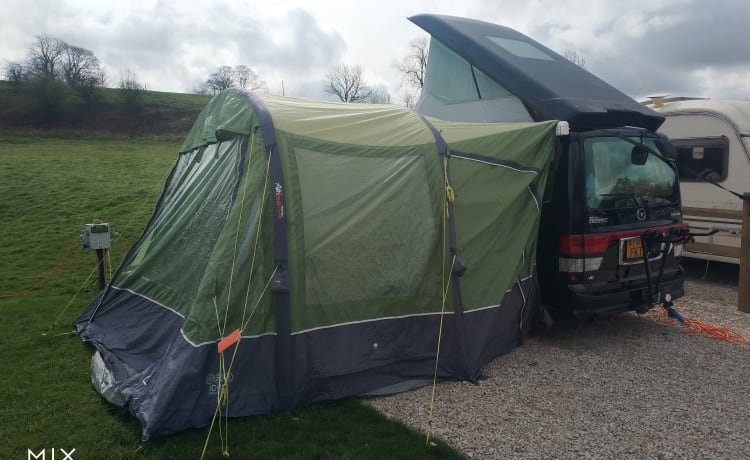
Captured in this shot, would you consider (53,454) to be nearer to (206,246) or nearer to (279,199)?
(206,246)

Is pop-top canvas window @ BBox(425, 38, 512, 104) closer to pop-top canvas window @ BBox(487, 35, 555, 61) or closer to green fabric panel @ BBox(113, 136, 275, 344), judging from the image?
pop-top canvas window @ BBox(487, 35, 555, 61)

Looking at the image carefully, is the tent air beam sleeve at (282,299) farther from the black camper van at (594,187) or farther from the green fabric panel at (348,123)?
the black camper van at (594,187)

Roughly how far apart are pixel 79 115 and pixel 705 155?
125 ft

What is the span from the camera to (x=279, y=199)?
4.02m

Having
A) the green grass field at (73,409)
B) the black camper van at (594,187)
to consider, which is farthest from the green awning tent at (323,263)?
the black camper van at (594,187)

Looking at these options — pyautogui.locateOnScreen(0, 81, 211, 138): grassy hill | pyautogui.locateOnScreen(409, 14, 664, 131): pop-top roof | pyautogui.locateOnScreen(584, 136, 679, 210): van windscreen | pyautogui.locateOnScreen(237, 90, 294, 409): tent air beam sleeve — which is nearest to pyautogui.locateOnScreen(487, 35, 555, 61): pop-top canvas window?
pyautogui.locateOnScreen(409, 14, 664, 131): pop-top roof

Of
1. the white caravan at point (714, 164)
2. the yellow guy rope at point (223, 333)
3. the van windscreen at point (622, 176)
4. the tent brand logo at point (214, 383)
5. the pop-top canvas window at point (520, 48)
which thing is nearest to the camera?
the yellow guy rope at point (223, 333)

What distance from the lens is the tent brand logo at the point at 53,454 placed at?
11.2 ft

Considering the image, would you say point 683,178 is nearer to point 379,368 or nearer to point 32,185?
point 379,368

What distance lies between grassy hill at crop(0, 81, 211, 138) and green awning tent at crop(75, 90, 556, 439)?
32.4m

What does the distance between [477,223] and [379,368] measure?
156cm

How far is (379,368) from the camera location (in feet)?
14.1

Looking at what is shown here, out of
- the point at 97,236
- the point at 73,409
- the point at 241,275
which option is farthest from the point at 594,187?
the point at 97,236

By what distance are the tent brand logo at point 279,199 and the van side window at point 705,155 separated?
637 cm
